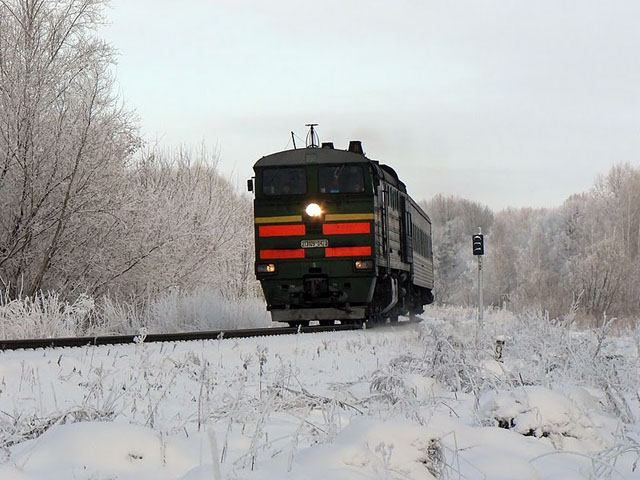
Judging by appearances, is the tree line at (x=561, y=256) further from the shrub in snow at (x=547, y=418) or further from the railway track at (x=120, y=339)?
the shrub in snow at (x=547, y=418)

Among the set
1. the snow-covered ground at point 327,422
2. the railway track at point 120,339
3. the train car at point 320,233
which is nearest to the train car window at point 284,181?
the train car at point 320,233

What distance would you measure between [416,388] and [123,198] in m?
12.9

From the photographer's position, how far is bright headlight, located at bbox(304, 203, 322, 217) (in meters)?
15.4

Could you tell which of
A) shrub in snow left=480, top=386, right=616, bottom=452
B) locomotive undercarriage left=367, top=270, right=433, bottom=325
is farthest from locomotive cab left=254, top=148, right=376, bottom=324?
shrub in snow left=480, top=386, right=616, bottom=452

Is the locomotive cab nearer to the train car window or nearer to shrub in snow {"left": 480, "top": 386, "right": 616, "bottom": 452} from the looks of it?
the train car window

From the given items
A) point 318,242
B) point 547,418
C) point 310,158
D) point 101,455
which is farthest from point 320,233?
point 101,455

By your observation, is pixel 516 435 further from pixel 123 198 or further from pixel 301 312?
pixel 123 198

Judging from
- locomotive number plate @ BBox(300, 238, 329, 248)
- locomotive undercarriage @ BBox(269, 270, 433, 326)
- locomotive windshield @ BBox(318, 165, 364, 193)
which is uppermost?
locomotive windshield @ BBox(318, 165, 364, 193)

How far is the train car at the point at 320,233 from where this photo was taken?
15.2 metres

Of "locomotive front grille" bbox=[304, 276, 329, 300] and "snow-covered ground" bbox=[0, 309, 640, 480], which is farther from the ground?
"locomotive front grille" bbox=[304, 276, 329, 300]

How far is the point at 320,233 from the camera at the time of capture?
50.2 ft

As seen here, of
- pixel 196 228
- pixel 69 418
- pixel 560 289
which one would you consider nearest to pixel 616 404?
pixel 69 418

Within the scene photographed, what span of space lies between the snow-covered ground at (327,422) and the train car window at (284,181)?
734cm

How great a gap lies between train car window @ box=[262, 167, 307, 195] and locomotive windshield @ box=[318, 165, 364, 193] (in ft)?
1.26
